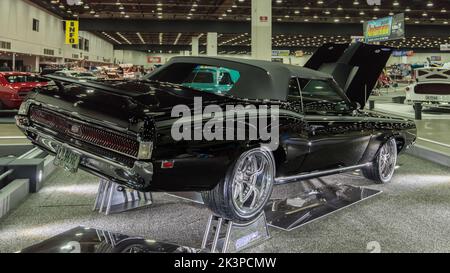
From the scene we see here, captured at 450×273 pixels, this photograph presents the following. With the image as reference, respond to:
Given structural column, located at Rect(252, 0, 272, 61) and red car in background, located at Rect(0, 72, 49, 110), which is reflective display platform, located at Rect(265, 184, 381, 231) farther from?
structural column, located at Rect(252, 0, 272, 61)

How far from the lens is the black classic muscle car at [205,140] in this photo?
8.57 ft

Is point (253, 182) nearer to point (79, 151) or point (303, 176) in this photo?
point (303, 176)

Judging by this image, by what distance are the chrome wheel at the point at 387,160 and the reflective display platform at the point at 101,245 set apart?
2.92 meters

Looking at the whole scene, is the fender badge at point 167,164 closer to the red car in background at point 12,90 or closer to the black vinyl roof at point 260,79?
the black vinyl roof at point 260,79

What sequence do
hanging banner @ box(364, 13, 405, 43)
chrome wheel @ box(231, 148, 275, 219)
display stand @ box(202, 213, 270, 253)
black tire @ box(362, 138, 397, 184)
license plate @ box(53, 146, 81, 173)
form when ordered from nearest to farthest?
1. display stand @ box(202, 213, 270, 253)
2. license plate @ box(53, 146, 81, 173)
3. chrome wheel @ box(231, 148, 275, 219)
4. black tire @ box(362, 138, 397, 184)
5. hanging banner @ box(364, 13, 405, 43)

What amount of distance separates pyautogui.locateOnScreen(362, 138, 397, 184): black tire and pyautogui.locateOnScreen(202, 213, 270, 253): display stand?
214 cm

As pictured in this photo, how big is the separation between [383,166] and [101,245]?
11.3 feet

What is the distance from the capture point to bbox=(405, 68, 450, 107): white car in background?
12.2m

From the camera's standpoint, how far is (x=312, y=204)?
3.95 meters


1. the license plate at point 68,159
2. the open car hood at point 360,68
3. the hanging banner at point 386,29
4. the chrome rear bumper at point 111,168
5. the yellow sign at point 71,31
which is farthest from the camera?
the yellow sign at point 71,31

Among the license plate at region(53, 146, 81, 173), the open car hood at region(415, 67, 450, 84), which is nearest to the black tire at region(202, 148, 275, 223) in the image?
the license plate at region(53, 146, 81, 173)


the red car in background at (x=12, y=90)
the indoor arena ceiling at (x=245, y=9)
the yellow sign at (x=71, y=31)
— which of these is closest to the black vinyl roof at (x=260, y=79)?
the red car in background at (x=12, y=90)
